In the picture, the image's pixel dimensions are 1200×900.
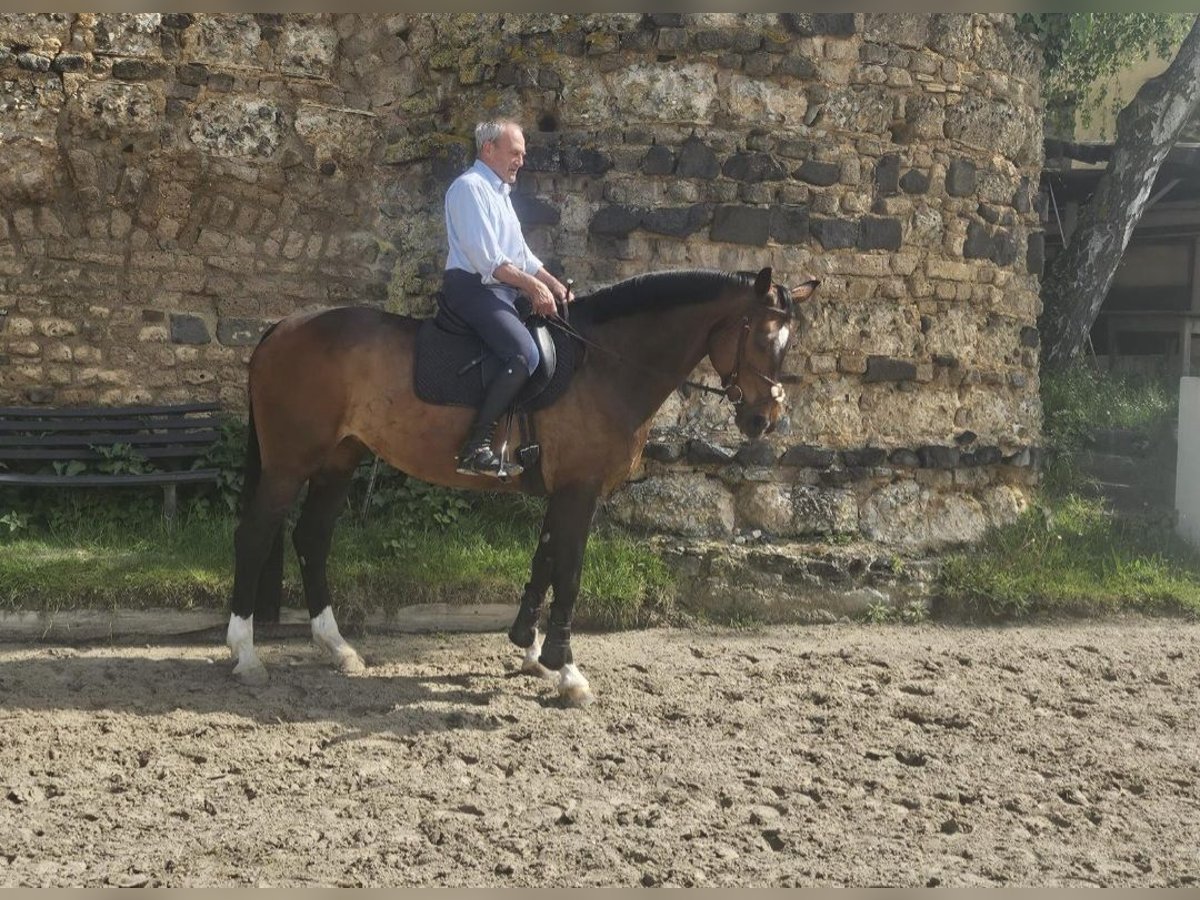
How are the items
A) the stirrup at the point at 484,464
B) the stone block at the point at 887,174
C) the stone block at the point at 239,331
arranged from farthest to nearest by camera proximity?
the stone block at the point at 239,331
the stone block at the point at 887,174
the stirrup at the point at 484,464

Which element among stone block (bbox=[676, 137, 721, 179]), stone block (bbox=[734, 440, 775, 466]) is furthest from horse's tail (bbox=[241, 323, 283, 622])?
stone block (bbox=[734, 440, 775, 466])

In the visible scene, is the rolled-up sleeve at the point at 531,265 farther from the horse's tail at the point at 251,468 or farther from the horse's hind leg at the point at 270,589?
the horse's hind leg at the point at 270,589

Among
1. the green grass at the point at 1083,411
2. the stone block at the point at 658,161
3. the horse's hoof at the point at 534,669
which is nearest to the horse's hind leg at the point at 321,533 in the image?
the horse's hoof at the point at 534,669

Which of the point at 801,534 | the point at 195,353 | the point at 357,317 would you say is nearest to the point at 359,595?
the point at 357,317

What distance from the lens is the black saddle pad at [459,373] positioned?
5582mm

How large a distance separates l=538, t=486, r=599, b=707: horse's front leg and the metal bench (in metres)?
2.66

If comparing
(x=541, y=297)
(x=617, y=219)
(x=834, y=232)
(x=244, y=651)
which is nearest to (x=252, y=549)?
(x=244, y=651)

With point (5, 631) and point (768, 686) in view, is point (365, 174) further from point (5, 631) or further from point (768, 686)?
point (768, 686)

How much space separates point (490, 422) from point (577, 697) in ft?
4.36

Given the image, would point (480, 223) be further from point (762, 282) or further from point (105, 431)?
point (105, 431)

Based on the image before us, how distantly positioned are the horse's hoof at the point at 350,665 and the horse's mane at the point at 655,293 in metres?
2.02

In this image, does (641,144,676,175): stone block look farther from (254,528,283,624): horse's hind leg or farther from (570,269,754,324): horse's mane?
(254,528,283,624): horse's hind leg

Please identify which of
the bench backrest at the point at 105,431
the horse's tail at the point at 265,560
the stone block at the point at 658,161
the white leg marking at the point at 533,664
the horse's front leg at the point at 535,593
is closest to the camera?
the horse's front leg at the point at 535,593

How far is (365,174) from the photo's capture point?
26.1 ft
